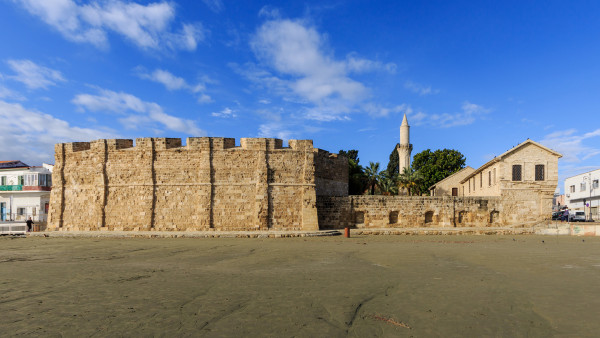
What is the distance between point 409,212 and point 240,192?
38.4 feet

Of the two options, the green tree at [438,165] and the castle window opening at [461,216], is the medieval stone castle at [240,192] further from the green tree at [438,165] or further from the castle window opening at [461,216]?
the green tree at [438,165]

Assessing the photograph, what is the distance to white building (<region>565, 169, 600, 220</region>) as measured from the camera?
42.8 meters

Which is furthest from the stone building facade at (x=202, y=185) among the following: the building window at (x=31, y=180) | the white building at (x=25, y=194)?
the building window at (x=31, y=180)

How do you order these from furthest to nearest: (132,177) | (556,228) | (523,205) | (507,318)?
(523,205) < (132,177) < (556,228) < (507,318)

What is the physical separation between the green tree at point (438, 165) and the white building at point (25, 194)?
4120 cm

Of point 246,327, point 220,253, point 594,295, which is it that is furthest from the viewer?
point 220,253

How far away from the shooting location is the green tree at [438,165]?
148 ft

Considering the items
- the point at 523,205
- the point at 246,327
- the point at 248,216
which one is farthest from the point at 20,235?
the point at 523,205

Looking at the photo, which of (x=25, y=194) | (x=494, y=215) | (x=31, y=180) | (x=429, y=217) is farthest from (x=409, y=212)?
(x=25, y=194)

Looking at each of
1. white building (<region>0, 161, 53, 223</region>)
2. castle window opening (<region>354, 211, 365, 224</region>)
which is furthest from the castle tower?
white building (<region>0, 161, 53, 223</region>)

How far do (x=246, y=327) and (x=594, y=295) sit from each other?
649 cm

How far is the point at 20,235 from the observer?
71.8 feet

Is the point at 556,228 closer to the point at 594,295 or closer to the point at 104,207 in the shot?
the point at 594,295

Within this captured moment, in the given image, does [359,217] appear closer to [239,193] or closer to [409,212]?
[409,212]
